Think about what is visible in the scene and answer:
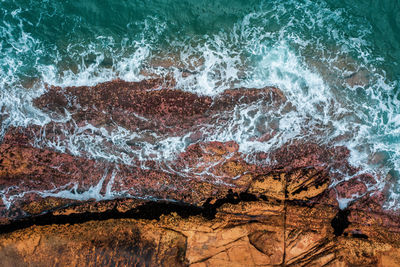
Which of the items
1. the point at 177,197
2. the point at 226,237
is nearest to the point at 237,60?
the point at 177,197

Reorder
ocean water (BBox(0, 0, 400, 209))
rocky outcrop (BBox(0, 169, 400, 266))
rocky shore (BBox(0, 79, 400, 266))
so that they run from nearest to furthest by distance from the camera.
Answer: rocky outcrop (BBox(0, 169, 400, 266))
rocky shore (BBox(0, 79, 400, 266))
ocean water (BBox(0, 0, 400, 209))

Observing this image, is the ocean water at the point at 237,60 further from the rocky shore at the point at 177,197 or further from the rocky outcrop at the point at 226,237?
the rocky outcrop at the point at 226,237

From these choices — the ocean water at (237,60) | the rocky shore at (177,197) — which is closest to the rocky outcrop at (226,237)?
the rocky shore at (177,197)

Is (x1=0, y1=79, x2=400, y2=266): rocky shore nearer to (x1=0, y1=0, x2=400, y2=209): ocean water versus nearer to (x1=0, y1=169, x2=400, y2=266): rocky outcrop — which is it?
(x1=0, y1=169, x2=400, y2=266): rocky outcrop

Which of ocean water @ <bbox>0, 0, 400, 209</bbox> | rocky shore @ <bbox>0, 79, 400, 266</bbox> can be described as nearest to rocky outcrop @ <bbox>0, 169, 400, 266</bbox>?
rocky shore @ <bbox>0, 79, 400, 266</bbox>

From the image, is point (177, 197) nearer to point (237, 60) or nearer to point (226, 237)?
point (226, 237)

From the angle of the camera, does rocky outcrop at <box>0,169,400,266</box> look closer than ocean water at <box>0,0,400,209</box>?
Yes
